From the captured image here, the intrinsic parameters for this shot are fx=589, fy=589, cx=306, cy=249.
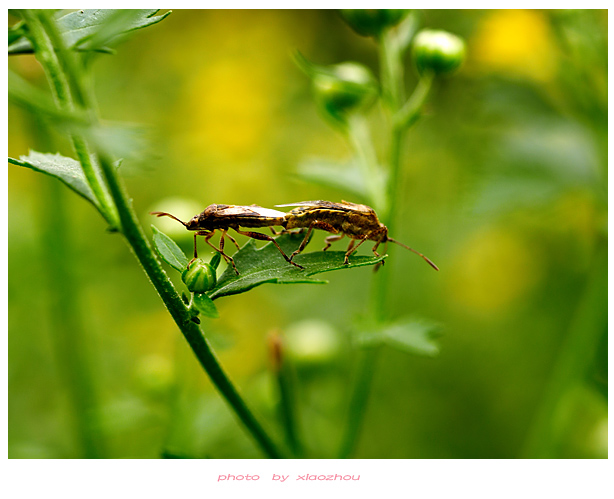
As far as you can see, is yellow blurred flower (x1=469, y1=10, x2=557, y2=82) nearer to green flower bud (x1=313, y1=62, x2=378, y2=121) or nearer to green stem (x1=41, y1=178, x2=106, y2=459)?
green flower bud (x1=313, y1=62, x2=378, y2=121)

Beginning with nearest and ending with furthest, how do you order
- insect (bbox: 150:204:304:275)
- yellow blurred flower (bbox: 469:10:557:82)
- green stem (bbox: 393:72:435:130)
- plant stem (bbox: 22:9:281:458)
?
1. plant stem (bbox: 22:9:281:458)
2. insect (bbox: 150:204:304:275)
3. green stem (bbox: 393:72:435:130)
4. yellow blurred flower (bbox: 469:10:557:82)

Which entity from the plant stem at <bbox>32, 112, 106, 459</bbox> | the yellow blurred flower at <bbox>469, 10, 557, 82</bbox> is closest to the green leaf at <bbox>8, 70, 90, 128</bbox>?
the plant stem at <bbox>32, 112, 106, 459</bbox>

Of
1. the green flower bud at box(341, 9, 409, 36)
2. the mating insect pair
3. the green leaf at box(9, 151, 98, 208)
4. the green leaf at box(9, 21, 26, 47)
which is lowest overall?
the mating insect pair

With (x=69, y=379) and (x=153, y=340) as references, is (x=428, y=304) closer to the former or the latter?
(x=153, y=340)

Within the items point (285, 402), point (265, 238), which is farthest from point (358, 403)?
point (265, 238)

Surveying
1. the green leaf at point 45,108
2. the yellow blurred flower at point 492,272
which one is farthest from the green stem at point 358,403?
the yellow blurred flower at point 492,272

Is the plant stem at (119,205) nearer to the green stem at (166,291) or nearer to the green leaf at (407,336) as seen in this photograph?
the green stem at (166,291)
